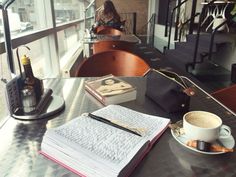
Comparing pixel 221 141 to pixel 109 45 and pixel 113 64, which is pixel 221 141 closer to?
pixel 113 64

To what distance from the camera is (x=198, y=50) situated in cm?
389

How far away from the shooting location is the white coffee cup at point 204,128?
0.60m

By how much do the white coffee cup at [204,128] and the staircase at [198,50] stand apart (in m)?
3.10

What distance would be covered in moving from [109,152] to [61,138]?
134 millimetres

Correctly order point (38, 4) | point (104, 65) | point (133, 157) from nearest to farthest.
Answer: point (133, 157) → point (104, 65) → point (38, 4)

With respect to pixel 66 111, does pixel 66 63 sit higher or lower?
lower

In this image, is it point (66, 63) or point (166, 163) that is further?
point (66, 63)

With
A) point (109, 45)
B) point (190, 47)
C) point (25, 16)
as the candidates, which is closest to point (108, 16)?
point (190, 47)

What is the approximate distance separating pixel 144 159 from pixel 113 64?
3.70ft

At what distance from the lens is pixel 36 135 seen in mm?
707

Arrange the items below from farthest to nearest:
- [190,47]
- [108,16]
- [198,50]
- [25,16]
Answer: [108,16]
[190,47]
[198,50]
[25,16]

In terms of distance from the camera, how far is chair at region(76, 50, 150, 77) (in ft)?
5.16

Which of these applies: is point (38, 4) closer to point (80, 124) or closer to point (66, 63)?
point (66, 63)

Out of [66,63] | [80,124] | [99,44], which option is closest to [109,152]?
[80,124]
